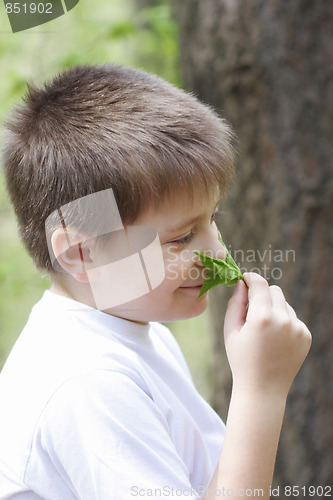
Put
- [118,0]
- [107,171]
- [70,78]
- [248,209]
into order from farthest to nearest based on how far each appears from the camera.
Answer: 1. [118,0]
2. [248,209]
3. [70,78]
4. [107,171]

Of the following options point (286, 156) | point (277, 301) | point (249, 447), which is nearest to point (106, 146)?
point (277, 301)

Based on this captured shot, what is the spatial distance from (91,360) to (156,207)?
0.32m

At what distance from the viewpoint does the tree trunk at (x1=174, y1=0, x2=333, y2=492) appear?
2006 millimetres

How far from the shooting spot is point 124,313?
116cm

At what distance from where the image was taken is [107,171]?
3.58 feet

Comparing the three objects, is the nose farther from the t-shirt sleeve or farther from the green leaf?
the t-shirt sleeve

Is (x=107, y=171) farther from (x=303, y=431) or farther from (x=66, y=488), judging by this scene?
(x=303, y=431)

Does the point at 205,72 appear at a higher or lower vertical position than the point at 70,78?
lower

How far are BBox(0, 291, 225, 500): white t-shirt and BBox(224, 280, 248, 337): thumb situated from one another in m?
0.19

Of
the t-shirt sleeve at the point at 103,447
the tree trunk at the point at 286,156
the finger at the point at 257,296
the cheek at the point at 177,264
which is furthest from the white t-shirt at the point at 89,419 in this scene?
the tree trunk at the point at 286,156

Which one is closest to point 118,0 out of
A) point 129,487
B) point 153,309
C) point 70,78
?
point 70,78

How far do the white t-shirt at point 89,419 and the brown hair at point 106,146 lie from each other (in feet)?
0.74

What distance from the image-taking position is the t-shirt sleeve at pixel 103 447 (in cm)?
92

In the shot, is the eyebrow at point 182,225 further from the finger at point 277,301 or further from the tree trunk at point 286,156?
the tree trunk at point 286,156
